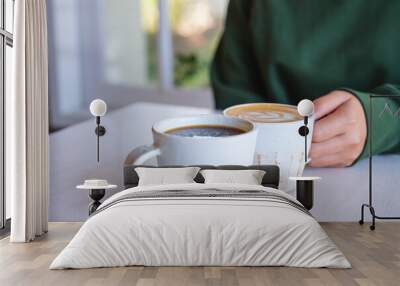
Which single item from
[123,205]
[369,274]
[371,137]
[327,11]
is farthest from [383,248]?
[327,11]

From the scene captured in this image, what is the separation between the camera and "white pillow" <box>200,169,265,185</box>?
5.21 m

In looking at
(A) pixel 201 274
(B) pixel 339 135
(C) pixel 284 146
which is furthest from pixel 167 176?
(A) pixel 201 274

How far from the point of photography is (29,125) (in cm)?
494

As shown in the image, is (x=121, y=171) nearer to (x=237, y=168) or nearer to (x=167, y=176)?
(x=167, y=176)

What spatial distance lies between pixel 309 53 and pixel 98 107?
201 cm

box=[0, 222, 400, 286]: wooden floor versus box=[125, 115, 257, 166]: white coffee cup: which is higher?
box=[125, 115, 257, 166]: white coffee cup

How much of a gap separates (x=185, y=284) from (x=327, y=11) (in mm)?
3424

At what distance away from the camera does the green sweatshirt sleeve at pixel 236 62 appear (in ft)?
19.5

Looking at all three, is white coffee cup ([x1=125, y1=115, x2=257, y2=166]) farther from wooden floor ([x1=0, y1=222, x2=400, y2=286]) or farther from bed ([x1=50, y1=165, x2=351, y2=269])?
bed ([x1=50, y1=165, x2=351, y2=269])

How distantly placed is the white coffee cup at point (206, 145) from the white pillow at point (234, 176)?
0.22 metres

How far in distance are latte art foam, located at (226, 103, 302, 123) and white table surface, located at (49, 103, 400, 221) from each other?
30 centimetres

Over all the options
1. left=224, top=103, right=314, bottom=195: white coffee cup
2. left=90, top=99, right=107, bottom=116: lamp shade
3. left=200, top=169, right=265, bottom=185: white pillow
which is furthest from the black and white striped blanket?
left=90, top=99, right=107, bottom=116: lamp shade

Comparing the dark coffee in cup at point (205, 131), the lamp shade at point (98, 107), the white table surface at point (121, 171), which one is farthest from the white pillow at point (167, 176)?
the lamp shade at point (98, 107)

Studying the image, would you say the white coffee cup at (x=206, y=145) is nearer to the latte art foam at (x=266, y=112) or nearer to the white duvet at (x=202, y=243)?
the latte art foam at (x=266, y=112)
